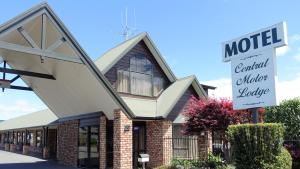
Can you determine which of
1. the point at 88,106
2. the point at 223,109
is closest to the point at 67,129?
the point at 88,106

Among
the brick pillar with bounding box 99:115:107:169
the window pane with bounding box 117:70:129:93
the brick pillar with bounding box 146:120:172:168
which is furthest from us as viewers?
the window pane with bounding box 117:70:129:93

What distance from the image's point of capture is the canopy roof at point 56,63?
49.0 feet

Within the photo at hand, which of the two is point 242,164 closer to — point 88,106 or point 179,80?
point 88,106

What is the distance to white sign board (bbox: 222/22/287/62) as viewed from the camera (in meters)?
11.5

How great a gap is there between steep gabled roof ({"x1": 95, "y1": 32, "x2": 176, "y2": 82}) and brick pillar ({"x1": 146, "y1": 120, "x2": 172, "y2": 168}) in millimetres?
4026

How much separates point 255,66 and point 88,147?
445 inches

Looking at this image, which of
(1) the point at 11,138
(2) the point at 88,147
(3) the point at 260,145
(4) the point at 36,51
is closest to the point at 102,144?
(2) the point at 88,147

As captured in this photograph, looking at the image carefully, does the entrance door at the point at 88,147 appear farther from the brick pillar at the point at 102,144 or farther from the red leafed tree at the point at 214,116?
the red leafed tree at the point at 214,116

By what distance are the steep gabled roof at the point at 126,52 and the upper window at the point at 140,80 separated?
62 centimetres

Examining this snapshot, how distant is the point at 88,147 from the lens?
2042 centimetres

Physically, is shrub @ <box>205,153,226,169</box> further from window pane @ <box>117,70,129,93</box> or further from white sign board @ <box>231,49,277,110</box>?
window pane @ <box>117,70,129,93</box>

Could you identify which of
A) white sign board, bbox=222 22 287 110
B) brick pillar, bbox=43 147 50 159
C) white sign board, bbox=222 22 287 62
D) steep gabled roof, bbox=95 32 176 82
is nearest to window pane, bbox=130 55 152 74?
steep gabled roof, bbox=95 32 176 82

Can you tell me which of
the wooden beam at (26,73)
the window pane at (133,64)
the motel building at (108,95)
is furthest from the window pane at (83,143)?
the window pane at (133,64)

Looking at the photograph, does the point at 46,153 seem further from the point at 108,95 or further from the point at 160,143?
the point at 108,95
